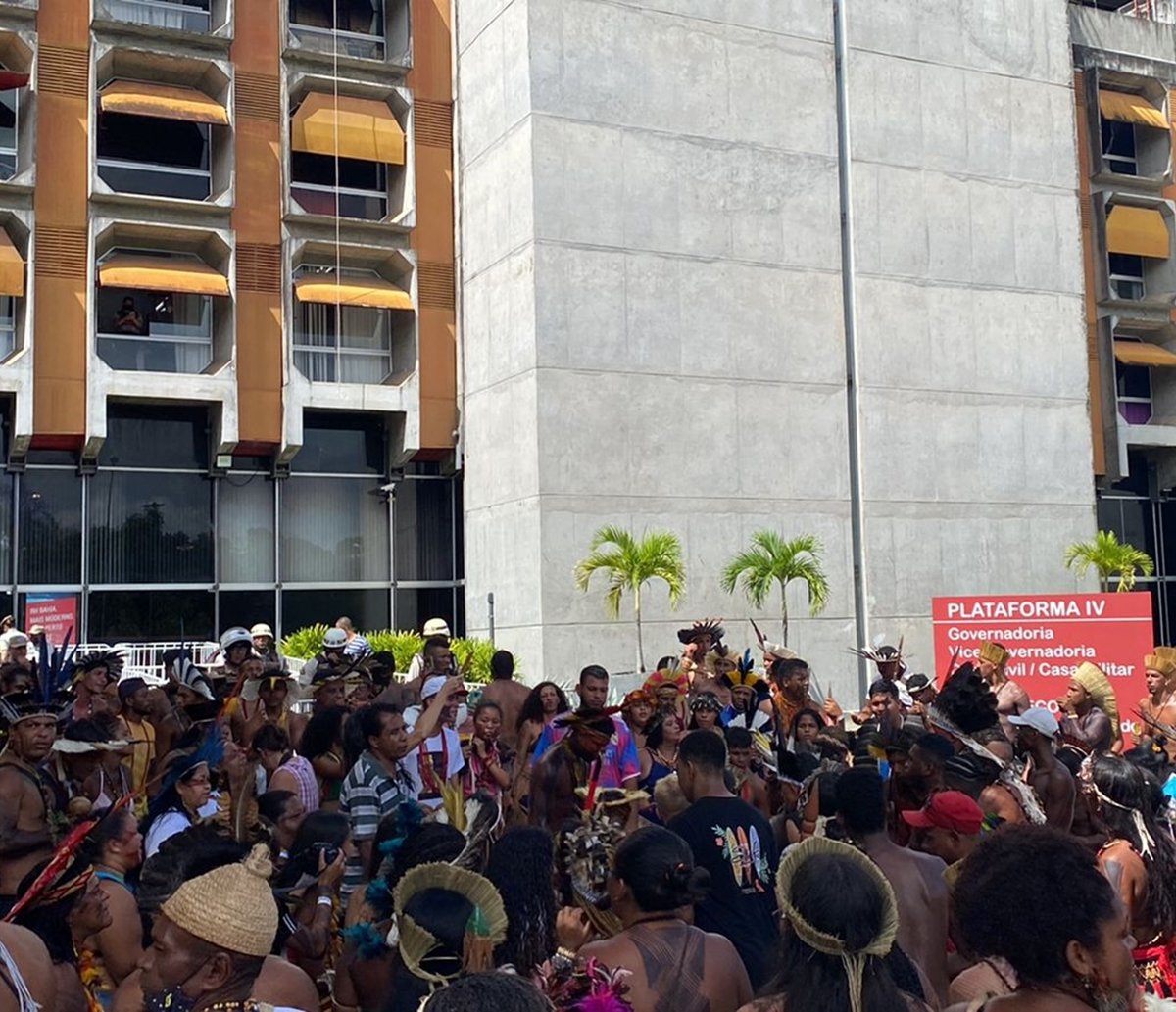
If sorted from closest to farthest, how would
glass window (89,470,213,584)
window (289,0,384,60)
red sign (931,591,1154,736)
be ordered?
1. red sign (931,591,1154,736)
2. glass window (89,470,213,584)
3. window (289,0,384,60)

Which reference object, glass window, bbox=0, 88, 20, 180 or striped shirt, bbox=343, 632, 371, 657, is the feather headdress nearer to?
striped shirt, bbox=343, 632, 371, 657

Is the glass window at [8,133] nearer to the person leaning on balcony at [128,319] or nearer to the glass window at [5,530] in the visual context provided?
the person leaning on balcony at [128,319]

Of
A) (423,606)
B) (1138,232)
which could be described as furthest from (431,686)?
(1138,232)

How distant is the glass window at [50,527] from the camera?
75.5ft

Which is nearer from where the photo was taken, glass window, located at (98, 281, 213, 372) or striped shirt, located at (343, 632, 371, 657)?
striped shirt, located at (343, 632, 371, 657)

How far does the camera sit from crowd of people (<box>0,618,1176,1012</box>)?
319 centimetres

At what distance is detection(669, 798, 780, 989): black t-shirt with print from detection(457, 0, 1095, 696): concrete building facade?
18.1 m

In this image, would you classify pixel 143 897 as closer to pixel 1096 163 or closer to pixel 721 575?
pixel 721 575

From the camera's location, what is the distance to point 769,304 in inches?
1032

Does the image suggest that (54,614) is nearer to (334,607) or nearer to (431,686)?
(431,686)

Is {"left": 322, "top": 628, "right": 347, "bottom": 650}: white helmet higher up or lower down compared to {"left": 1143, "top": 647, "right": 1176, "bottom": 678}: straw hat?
higher up

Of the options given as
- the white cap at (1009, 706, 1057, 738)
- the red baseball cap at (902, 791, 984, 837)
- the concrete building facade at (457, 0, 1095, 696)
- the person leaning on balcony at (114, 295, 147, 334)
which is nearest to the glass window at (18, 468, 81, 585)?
the person leaning on balcony at (114, 295, 147, 334)

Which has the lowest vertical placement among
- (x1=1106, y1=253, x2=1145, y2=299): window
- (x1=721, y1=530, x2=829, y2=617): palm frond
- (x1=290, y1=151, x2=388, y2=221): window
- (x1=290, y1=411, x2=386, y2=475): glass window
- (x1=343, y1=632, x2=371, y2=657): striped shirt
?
(x1=343, y1=632, x2=371, y2=657): striped shirt

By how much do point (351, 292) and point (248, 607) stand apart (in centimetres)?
615
